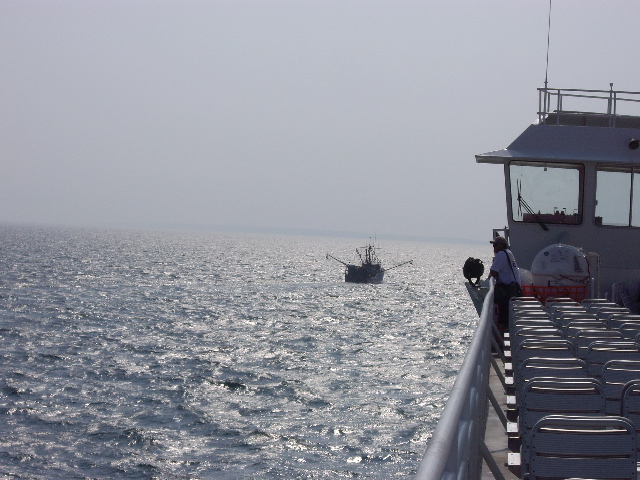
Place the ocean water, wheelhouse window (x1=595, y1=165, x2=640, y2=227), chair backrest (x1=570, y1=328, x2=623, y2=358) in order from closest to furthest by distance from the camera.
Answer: chair backrest (x1=570, y1=328, x2=623, y2=358) → wheelhouse window (x1=595, y1=165, x2=640, y2=227) → the ocean water

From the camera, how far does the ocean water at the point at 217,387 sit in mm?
21641

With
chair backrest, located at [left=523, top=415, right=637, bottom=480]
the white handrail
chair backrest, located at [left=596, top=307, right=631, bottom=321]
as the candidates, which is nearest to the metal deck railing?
the white handrail

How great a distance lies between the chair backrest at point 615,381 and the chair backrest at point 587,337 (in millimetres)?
867

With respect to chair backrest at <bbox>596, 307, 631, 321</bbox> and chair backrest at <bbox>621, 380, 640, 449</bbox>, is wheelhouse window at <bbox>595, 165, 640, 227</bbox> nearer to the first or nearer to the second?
chair backrest at <bbox>596, 307, 631, 321</bbox>

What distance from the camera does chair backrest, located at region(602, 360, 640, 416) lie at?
6.47m

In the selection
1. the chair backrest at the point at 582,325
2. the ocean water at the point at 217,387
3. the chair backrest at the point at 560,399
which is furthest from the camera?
the ocean water at the point at 217,387

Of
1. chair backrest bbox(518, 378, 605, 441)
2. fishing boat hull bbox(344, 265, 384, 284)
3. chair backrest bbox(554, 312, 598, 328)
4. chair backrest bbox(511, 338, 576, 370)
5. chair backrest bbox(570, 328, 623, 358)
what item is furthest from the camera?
fishing boat hull bbox(344, 265, 384, 284)

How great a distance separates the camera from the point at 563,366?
21.9 ft

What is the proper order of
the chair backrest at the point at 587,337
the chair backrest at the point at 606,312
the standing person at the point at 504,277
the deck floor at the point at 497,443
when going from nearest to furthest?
the deck floor at the point at 497,443 → the chair backrest at the point at 587,337 → the chair backrest at the point at 606,312 → the standing person at the point at 504,277

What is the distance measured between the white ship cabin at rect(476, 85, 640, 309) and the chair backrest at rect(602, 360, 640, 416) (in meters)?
12.5

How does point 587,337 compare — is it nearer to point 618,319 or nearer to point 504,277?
point 618,319

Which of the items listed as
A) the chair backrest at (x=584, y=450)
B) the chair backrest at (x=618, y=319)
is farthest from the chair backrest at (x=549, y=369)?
the chair backrest at (x=618, y=319)

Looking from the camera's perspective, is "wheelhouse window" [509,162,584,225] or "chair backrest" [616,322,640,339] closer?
"chair backrest" [616,322,640,339]

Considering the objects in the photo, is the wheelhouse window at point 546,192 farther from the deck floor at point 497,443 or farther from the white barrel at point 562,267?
the deck floor at point 497,443
